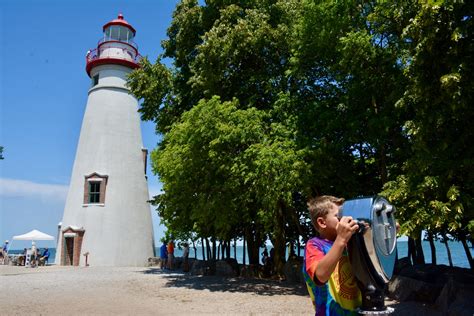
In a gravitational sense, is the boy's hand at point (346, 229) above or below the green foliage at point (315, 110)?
below

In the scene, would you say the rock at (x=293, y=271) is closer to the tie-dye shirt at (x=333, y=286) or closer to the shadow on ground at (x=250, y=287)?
the shadow on ground at (x=250, y=287)

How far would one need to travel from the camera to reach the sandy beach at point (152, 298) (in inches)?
419

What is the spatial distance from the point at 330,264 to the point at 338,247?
125mm

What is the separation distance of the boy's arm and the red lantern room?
29.7 m

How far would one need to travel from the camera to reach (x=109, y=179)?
2797 centimetres

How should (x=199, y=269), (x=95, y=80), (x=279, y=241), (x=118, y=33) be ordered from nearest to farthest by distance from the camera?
(x=279, y=241), (x=199, y=269), (x=95, y=80), (x=118, y=33)

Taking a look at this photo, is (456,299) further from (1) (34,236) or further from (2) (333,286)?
(1) (34,236)

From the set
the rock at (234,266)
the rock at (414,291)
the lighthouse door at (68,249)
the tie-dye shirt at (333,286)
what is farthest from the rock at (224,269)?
the tie-dye shirt at (333,286)

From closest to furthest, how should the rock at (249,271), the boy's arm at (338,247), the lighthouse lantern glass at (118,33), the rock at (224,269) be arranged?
1. the boy's arm at (338,247)
2. the rock at (249,271)
3. the rock at (224,269)
4. the lighthouse lantern glass at (118,33)

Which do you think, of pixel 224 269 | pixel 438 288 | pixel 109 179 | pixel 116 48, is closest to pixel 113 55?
pixel 116 48

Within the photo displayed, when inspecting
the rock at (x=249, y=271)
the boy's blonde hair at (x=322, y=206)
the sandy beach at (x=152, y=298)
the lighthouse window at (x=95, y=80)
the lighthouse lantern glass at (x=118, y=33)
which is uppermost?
the lighthouse lantern glass at (x=118, y=33)

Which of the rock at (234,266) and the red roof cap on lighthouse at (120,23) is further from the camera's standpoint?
the red roof cap on lighthouse at (120,23)

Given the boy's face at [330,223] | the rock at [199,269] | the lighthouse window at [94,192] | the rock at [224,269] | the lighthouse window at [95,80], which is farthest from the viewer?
the lighthouse window at [95,80]

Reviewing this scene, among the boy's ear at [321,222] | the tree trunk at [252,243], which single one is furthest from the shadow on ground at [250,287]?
the boy's ear at [321,222]
